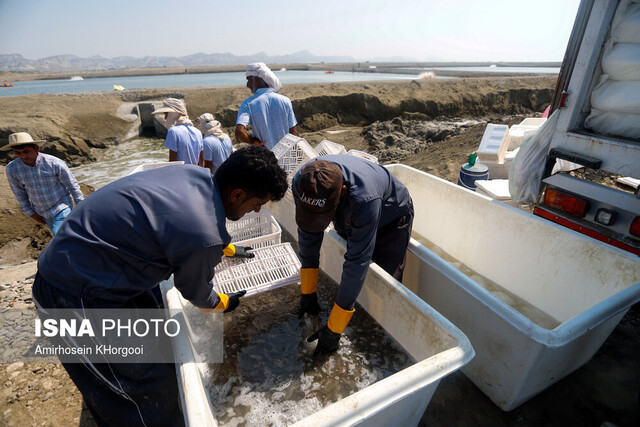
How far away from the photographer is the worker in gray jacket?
3.65ft

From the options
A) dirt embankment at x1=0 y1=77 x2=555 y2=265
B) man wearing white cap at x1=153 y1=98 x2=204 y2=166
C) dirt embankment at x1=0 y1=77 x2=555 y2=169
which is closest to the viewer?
man wearing white cap at x1=153 y1=98 x2=204 y2=166

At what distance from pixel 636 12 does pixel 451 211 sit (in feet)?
5.57

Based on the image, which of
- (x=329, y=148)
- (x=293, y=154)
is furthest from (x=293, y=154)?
(x=329, y=148)

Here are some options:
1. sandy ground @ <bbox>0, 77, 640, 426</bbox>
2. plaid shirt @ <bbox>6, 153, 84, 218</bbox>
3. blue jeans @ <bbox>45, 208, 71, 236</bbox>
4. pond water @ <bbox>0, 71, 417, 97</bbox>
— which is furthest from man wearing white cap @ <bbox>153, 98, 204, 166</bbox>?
pond water @ <bbox>0, 71, 417, 97</bbox>

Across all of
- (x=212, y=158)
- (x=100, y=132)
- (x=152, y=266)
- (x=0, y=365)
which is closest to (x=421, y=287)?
(x=152, y=266)

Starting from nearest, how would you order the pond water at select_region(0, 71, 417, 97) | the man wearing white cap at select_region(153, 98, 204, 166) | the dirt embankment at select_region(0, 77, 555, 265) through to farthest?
1. the man wearing white cap at select_region(153, 98, 204, 166)
2. the dirt embankment at select_region(0, 77, 555, 265)
3. the pond water at select_region(0, 71, 417, 97)

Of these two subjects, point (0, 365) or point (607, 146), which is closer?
point (607, 146)

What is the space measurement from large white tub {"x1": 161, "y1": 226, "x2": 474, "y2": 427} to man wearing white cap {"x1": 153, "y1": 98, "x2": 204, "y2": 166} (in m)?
1.89

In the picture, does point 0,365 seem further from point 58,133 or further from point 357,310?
point 58,133

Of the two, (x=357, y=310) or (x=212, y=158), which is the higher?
(x=212, y=158)

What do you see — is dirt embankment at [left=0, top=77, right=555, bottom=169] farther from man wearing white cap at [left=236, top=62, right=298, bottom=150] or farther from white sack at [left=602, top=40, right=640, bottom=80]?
white sack at [left=602, top=40, right=640, bottom=80]

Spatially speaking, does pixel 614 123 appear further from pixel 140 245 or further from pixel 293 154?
pixel 140 245

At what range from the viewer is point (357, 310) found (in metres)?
2.04

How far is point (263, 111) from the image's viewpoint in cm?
314
